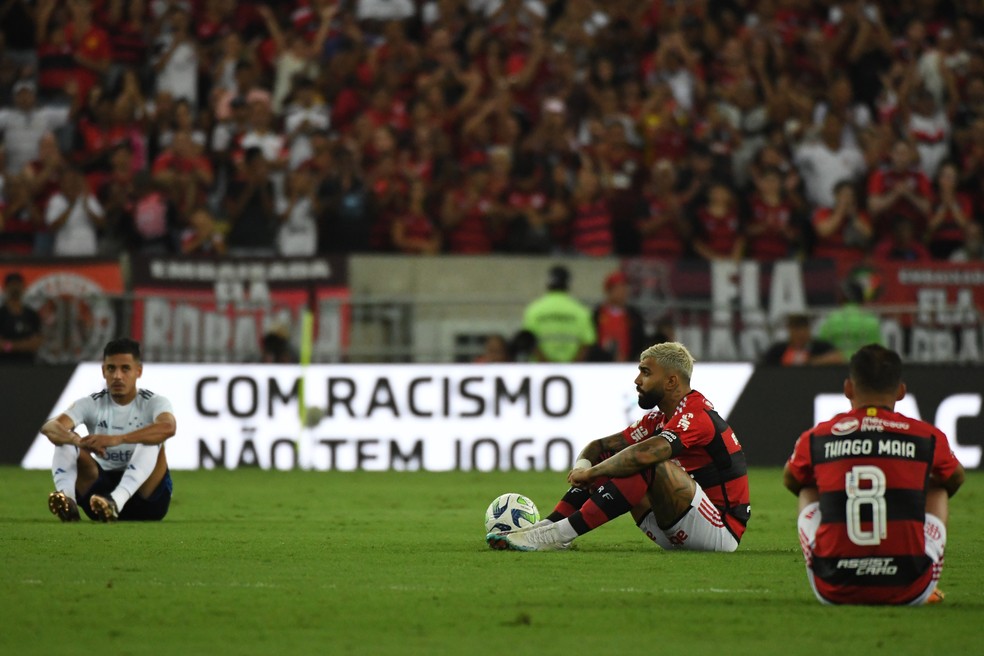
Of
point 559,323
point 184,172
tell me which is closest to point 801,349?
point 559,323

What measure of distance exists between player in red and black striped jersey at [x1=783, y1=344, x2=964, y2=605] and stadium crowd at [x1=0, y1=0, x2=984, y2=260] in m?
14.1

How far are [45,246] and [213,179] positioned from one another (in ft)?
8.20

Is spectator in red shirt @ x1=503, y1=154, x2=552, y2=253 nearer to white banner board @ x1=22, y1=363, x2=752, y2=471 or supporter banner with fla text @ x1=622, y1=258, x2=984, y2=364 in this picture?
supporter banner with fla text @ x1=622, y1=258, x2=984, y2=364

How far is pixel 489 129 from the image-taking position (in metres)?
23.2

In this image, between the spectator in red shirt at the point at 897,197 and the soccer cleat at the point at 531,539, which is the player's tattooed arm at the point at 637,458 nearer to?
the soccer cleat at the point at 531,539

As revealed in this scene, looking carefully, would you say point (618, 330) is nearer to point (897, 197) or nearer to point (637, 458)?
point (897, 197)

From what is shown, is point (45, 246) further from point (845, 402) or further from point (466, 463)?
point (845, 402)

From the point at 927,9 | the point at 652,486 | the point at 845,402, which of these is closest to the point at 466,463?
the point at 845,402

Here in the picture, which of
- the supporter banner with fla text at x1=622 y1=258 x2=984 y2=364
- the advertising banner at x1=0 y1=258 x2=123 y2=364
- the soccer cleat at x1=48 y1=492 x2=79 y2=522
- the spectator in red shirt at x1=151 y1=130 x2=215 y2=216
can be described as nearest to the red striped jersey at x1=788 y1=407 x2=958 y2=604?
the soccer cleat at x1=48 y1=492 x2=79 y2=522

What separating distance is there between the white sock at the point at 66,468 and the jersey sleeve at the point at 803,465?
6381mm

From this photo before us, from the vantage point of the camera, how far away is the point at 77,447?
39.7 ft

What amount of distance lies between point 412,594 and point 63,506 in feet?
15.2

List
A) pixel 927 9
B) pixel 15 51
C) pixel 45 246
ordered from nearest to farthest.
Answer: pixel 45 246 < pixel 15 51 < pixel 927 9

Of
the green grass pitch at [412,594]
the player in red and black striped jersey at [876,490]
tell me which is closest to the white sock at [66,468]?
the green grass pitch at [412,594]
